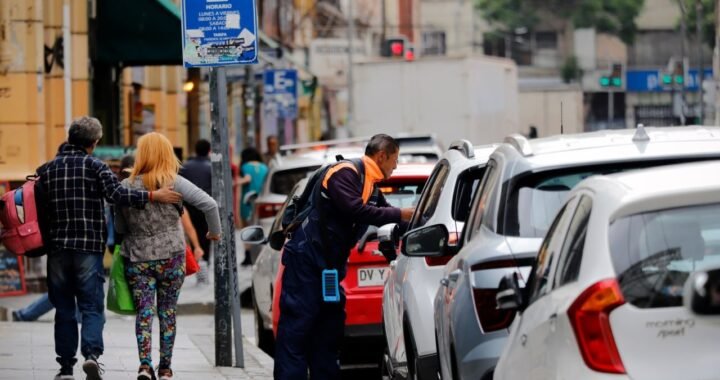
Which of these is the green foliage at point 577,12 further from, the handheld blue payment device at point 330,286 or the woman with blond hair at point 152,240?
the handheld blue payment device at point 330,286

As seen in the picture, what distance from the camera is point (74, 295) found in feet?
35.0

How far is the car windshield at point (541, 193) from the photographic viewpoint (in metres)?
7.01

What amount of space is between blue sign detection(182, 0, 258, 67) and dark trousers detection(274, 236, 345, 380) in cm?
273

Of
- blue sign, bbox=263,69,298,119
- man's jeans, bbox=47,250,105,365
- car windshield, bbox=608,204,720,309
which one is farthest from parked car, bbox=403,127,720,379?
blue sign, bbox=263,69,298,119

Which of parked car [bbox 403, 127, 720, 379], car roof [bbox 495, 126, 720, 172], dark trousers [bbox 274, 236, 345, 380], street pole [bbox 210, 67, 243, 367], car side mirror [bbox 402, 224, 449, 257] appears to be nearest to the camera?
parked car [bbox 403, 127, 720, 379]

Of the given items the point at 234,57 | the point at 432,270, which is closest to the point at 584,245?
the point at 432,270

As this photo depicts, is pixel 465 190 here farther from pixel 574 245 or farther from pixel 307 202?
pixel 574 245

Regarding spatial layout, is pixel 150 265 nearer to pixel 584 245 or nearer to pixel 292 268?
pixel 292 268

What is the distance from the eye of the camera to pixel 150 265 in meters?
10.4

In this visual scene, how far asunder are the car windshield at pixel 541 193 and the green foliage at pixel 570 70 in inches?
3156

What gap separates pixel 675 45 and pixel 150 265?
8192 cm

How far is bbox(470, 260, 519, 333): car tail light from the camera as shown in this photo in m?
6.97

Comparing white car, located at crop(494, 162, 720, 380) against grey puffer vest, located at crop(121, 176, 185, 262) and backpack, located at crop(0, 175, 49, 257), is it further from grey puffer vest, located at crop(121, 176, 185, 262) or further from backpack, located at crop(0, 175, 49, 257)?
backpack, located at crop(0, 175, 49, 257)

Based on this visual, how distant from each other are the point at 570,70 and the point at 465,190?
78.9 m
